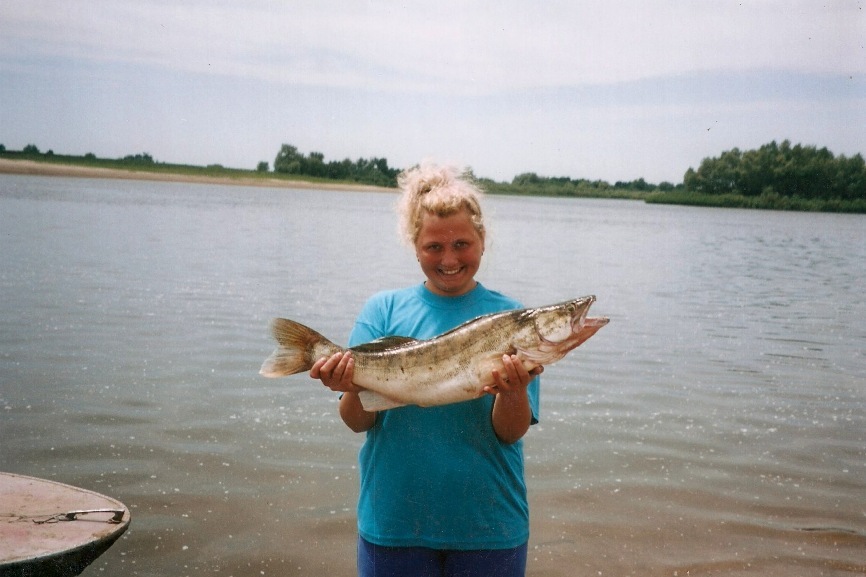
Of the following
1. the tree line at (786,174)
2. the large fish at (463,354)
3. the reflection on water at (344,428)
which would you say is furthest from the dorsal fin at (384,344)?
the tree line at (786,174)

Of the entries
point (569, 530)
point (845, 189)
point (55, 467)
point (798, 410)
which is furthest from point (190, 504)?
point (845, 189)

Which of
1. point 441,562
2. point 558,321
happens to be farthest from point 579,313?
point 441,562

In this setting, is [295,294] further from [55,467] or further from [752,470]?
[752,470]

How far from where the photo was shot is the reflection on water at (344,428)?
6141 mm

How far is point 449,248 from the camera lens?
317 centimetres

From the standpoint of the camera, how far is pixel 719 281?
919 inches

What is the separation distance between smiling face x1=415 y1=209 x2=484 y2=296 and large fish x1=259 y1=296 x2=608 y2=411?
0.90 feet

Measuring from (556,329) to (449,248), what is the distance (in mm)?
562

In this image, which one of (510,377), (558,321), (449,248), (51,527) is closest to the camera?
(510,377)

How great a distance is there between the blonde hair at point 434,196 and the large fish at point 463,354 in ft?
1.63

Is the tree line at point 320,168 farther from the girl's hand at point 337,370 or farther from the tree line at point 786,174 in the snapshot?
the girl's hand at point 337,370

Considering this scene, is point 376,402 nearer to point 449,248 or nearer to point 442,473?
point 442,473

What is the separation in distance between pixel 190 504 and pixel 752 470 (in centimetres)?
571

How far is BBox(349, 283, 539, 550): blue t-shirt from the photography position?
9.79 feet
